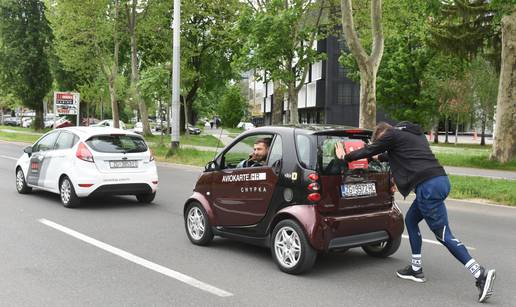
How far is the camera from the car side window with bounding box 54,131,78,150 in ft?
35.0

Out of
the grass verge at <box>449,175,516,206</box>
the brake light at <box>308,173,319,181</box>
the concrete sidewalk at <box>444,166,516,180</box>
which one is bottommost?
the concrete sidewalk at <box>444,166,516,180</box>

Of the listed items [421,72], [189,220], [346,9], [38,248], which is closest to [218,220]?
[189,220]

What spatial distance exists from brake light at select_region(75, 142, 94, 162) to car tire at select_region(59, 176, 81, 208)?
503 millimetres

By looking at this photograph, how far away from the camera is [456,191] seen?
1280 centimetres

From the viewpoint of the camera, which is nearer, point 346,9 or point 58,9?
point 346,9

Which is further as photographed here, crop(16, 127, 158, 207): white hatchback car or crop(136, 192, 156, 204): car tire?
crop(136, 192, 156, 204): car tire

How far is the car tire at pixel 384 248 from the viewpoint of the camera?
6.59m

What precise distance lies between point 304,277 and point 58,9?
30.7 metres

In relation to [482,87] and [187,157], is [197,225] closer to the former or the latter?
[187,157]

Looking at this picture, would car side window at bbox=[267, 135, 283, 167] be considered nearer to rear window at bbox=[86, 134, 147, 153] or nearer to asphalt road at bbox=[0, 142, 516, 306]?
asphalt road at bbox=[0, 142, 516, 306]

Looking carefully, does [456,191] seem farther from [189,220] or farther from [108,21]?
[108,21]

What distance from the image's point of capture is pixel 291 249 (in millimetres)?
5926

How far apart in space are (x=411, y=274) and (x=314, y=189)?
1366 mm

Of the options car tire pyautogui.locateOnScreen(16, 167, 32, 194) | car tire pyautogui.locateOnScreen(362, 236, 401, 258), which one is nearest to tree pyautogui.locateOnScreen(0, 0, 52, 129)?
car tire pyautogui.locateOnScreen(16, 167, 32, 194)
